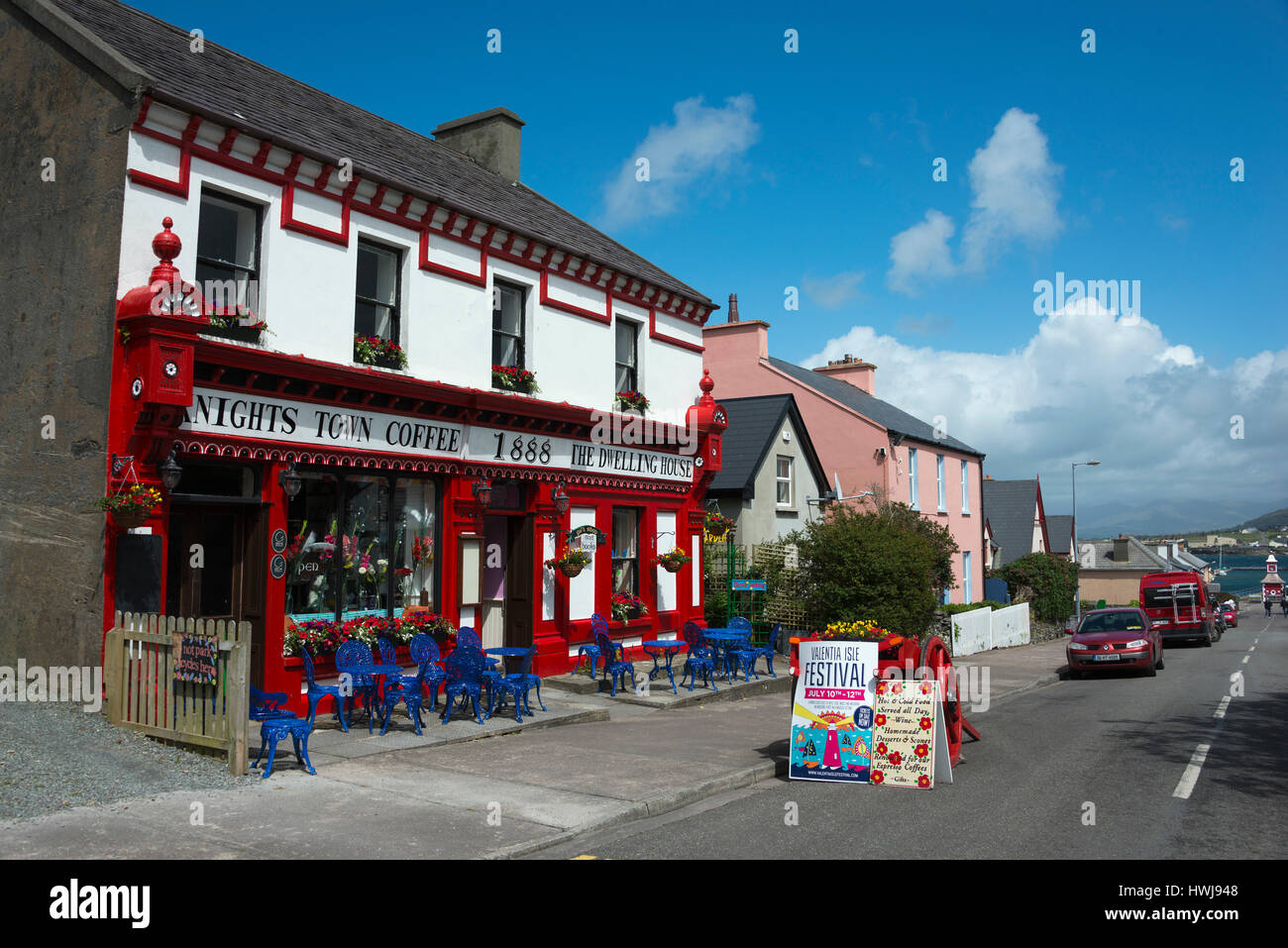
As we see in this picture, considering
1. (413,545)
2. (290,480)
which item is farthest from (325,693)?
(413,545)

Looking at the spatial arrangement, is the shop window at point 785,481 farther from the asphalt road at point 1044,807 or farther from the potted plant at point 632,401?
the asphalt road at point 1044,807

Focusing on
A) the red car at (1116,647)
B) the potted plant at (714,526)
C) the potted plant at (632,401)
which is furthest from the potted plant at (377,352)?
the red car at (1116,647)

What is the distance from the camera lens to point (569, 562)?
16.1 metres

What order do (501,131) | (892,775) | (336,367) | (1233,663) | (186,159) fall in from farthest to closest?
(1233,663) < (501,131) < (336,367) < (186,159) < (892,775)

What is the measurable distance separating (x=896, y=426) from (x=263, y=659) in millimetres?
25752

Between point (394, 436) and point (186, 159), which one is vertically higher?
point (186, 159)

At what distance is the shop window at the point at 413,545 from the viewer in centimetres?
1384

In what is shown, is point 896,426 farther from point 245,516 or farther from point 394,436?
point 245,516

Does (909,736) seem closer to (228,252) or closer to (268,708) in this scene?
(268,708)

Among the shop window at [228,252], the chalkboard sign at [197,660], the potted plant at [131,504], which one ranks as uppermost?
the shop window at [228,252]

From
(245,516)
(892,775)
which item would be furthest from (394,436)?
(892,775)

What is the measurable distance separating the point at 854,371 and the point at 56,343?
32433 mm

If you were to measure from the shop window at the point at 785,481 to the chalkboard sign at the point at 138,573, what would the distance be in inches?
731

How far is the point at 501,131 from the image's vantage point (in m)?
20.4
